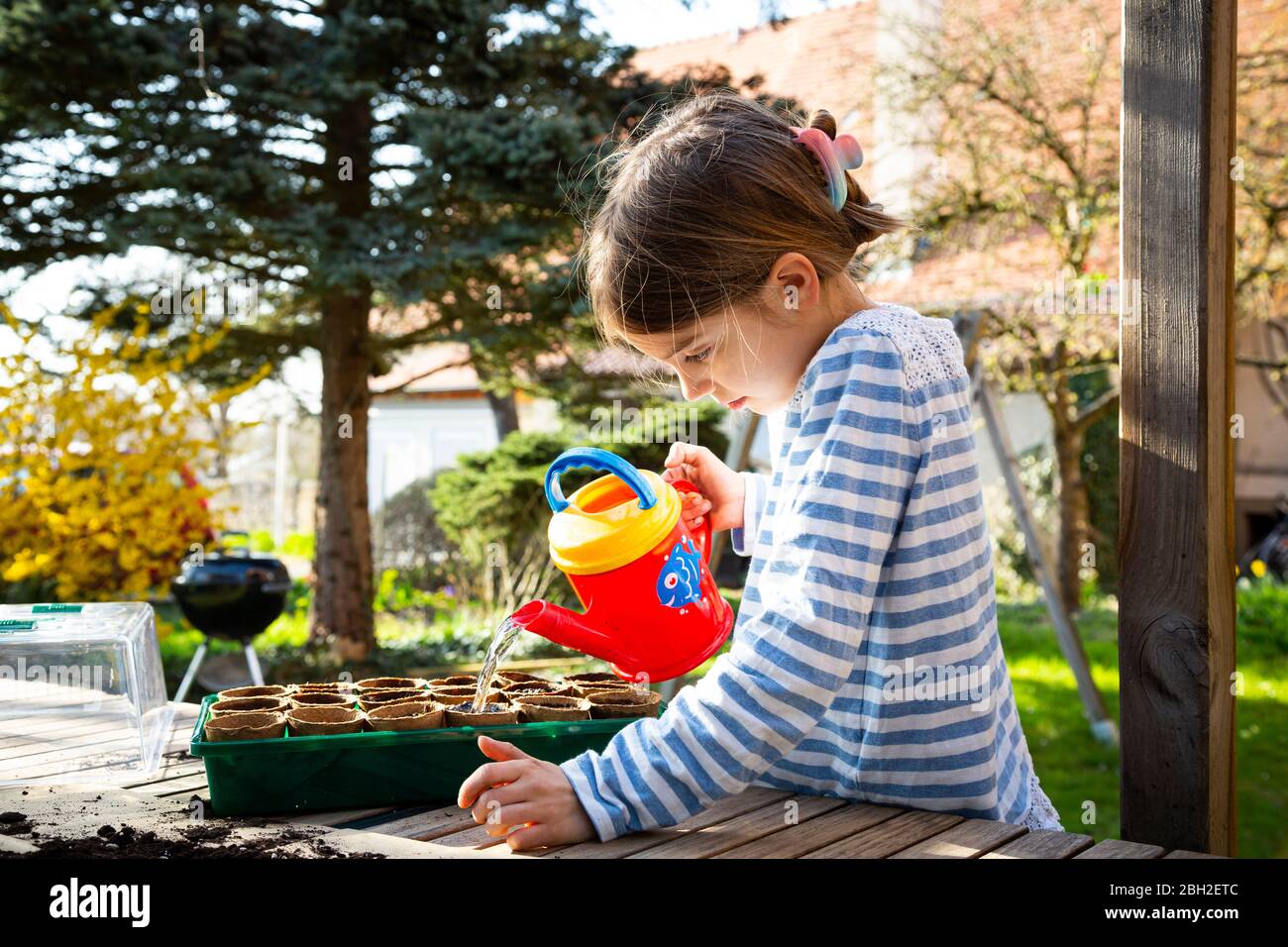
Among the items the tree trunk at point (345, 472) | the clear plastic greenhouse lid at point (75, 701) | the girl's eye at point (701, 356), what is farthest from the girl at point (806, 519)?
the tree trunk at point (345, 472)

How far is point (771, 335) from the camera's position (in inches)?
56.6

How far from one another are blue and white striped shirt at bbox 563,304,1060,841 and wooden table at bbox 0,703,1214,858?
4 cm

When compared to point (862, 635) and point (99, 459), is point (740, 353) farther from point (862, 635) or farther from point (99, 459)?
point (99, 459)

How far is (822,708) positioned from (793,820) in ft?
0.70

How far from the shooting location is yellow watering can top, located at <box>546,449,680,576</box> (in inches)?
57.8

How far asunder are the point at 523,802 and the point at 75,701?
0.82m

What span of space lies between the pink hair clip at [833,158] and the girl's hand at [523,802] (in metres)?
0.79

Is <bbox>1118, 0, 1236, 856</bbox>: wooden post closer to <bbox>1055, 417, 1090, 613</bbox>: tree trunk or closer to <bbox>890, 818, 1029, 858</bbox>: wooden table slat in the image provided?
<bbox>890, 818, 1029, 858</bbox>: wooden table slat

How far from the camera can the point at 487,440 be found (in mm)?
14828

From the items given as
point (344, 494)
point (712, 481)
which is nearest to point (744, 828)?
point (712, 481)

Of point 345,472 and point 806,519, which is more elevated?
point 345,472

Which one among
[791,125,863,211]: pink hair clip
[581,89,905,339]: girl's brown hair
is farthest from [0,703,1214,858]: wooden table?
[791,125,863,211]: pink hair clip

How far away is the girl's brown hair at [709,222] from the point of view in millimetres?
1400

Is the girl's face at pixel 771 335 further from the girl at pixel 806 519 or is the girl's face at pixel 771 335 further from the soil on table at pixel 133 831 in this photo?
the soil on table at pixel 133 831
